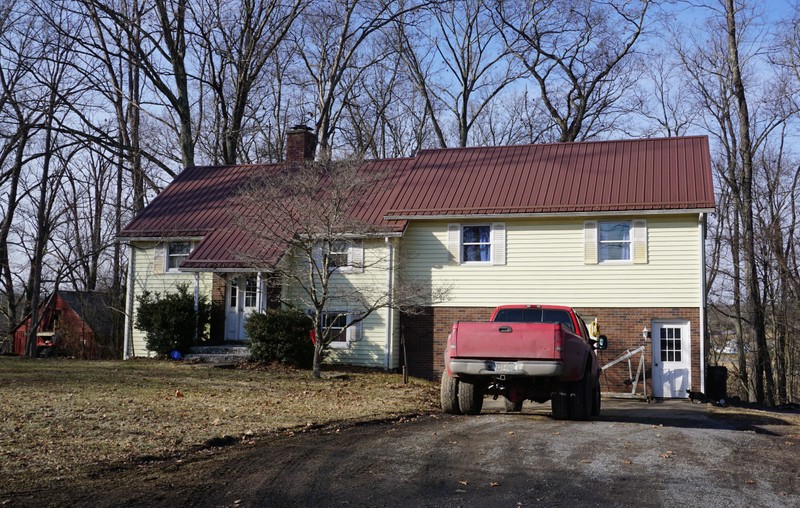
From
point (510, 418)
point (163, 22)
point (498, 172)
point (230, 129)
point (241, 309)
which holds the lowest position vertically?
point (510, 418)

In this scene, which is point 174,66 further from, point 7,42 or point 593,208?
point 593,208

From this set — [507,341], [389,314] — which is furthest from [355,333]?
[507,341]

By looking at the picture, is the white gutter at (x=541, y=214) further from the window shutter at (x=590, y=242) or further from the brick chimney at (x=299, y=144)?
the brick chimney at (x=299, y=144)

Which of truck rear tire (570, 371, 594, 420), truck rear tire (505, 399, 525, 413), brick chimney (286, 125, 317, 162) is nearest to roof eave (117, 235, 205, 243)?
brick chimney (286, 125, 317, 162)

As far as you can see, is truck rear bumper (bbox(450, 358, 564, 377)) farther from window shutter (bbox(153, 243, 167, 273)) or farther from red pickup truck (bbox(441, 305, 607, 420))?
window shutter (bbox(153, 243, 167, 273))

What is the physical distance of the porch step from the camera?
73.8 feet

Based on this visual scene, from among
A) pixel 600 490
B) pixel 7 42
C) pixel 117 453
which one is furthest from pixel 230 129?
pixel 600 490

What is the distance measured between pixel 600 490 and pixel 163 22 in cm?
2763

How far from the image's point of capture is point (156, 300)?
24500 mm

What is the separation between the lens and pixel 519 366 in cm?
1232

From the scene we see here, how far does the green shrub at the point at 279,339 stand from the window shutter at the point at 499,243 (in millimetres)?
5550

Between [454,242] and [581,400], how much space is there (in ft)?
35.0

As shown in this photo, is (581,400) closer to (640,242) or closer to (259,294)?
(640,242)

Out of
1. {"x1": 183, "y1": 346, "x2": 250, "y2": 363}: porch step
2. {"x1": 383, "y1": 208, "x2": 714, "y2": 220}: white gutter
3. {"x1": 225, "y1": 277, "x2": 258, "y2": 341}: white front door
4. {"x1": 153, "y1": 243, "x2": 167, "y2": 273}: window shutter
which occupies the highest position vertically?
{"x1": 383, "y1": 208, "x2": 714, "y2": 220}: white gutter
